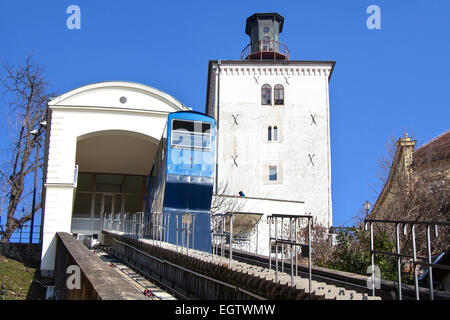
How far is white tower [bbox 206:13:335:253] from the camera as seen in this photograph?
116 feet

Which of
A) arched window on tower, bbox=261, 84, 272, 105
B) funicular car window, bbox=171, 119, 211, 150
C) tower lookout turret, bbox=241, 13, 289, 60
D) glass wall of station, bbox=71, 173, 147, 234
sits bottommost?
glass wall of station, bbox=71, 173, 147, 234

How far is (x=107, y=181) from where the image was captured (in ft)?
115

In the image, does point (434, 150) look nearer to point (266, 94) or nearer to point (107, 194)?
point (266, 94)

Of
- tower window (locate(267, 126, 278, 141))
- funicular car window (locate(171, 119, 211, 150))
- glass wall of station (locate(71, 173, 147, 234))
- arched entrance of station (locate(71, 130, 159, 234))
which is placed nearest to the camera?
funicular car window (locate(171, 119, 211, 150))

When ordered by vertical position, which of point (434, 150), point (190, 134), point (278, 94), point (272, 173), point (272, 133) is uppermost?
point (278, 94)

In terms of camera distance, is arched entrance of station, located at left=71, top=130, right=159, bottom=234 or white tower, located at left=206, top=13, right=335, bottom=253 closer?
arched entrance of station, located at left=71, top=130, right=159, bottom=234

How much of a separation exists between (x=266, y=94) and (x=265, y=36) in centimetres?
710

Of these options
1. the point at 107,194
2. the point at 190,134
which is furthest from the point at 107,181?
the point at 190,134

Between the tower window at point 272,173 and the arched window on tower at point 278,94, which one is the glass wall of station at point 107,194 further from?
the arched window on tower at point 278,94

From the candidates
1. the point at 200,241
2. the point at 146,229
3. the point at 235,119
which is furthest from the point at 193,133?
the point at 235,119

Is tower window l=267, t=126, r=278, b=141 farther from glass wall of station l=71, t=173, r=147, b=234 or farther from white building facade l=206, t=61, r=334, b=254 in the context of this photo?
glass wall of station l=71, t=173, r=147, b=234

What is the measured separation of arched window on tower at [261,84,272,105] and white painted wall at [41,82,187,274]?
1477 centimetres

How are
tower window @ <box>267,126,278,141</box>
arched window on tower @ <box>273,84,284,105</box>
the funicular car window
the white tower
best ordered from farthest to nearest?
arched window on tower @ <box>273,84,284,105</box> < tower window @ <box>267,126,278,141</box> < the white tower < the funicular car window

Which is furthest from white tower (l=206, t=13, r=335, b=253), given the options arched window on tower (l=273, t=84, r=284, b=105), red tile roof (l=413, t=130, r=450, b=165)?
red tile roof (l=413, t=130, r=450, b=165)
